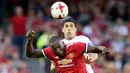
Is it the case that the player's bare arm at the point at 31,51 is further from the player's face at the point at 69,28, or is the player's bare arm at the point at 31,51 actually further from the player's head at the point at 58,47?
the player's face at the point at 69,28

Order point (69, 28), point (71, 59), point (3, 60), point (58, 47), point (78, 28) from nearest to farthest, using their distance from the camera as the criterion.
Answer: point (58, 47), point (71, 59), point (69, 28), point (3, 60), point (78, 28)

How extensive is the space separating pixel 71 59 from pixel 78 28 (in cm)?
967

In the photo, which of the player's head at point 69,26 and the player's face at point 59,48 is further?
the player's head at point 69,26

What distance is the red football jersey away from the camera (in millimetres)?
9914

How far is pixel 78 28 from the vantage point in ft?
64.3

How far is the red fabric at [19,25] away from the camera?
19.1 meters

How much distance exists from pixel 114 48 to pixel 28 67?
3.37 meters

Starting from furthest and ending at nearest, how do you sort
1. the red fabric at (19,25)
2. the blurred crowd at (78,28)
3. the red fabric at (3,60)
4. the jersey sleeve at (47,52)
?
the red fabric at (19,25)
the blurred crowd at (78,28)
the red fabric at (3,60)
the jersey sleeve at (47,52)

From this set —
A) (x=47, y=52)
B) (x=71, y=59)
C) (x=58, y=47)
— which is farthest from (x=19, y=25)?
(x=58, y=47)

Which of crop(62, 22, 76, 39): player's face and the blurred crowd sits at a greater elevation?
crop(62, 22, 76, 39): player's face

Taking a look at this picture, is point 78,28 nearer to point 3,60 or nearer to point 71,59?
point 3,60

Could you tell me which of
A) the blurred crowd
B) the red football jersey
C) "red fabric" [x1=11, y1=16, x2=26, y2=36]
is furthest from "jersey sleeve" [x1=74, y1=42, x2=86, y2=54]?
"red fabric" [x1=11, y1=16, x2=26, y2=36]

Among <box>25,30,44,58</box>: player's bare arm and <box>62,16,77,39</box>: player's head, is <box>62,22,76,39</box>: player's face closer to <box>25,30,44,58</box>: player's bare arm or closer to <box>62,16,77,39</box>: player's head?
<box>62,16,77,39</box>: player's head

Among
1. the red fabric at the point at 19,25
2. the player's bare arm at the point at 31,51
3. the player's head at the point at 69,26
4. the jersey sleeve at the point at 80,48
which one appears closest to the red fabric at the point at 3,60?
the red fabric at the point at 19,25
